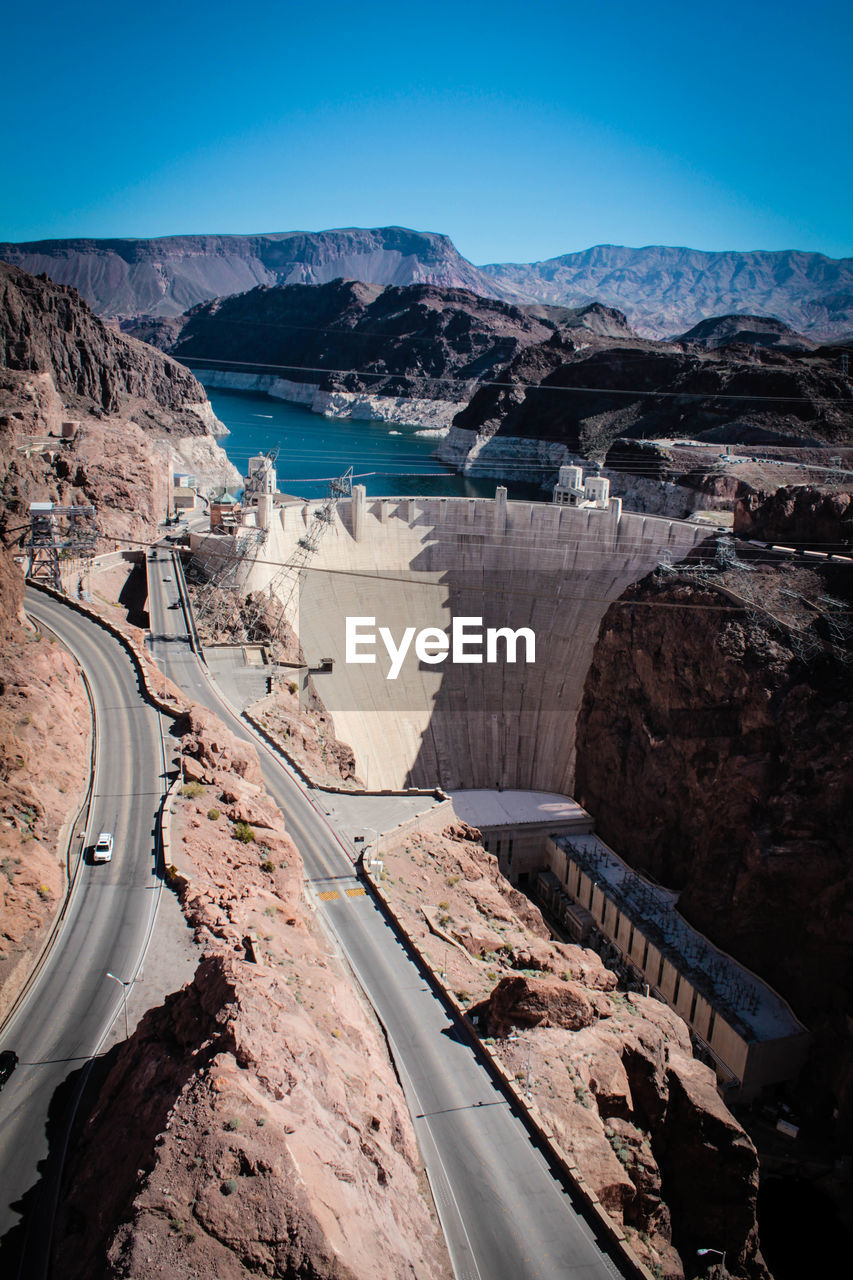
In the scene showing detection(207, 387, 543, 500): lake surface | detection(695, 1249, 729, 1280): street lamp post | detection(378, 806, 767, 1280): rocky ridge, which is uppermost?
detection(207, 387, 543, 500): lake surface

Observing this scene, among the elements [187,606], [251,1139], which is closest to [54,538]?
[187,606]

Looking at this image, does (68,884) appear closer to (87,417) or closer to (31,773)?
(31,773)

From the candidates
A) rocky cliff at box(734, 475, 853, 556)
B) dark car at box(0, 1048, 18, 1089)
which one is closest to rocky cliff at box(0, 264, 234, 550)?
dark car at box(0, 1048, 18, 1089)

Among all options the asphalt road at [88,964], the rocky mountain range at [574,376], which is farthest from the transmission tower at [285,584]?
the rocky mountain range at [574,376]

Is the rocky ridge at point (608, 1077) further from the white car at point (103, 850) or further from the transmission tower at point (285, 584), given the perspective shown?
the transmission tower at point (285, 584)

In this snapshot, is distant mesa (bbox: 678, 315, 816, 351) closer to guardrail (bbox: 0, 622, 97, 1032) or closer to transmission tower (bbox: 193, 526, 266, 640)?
transmission tower (bbox: 193, 526, 266, 640)

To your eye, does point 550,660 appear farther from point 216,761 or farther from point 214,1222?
point 214,1222

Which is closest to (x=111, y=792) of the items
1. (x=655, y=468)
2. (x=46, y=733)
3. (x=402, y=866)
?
(x=46, y=733)
